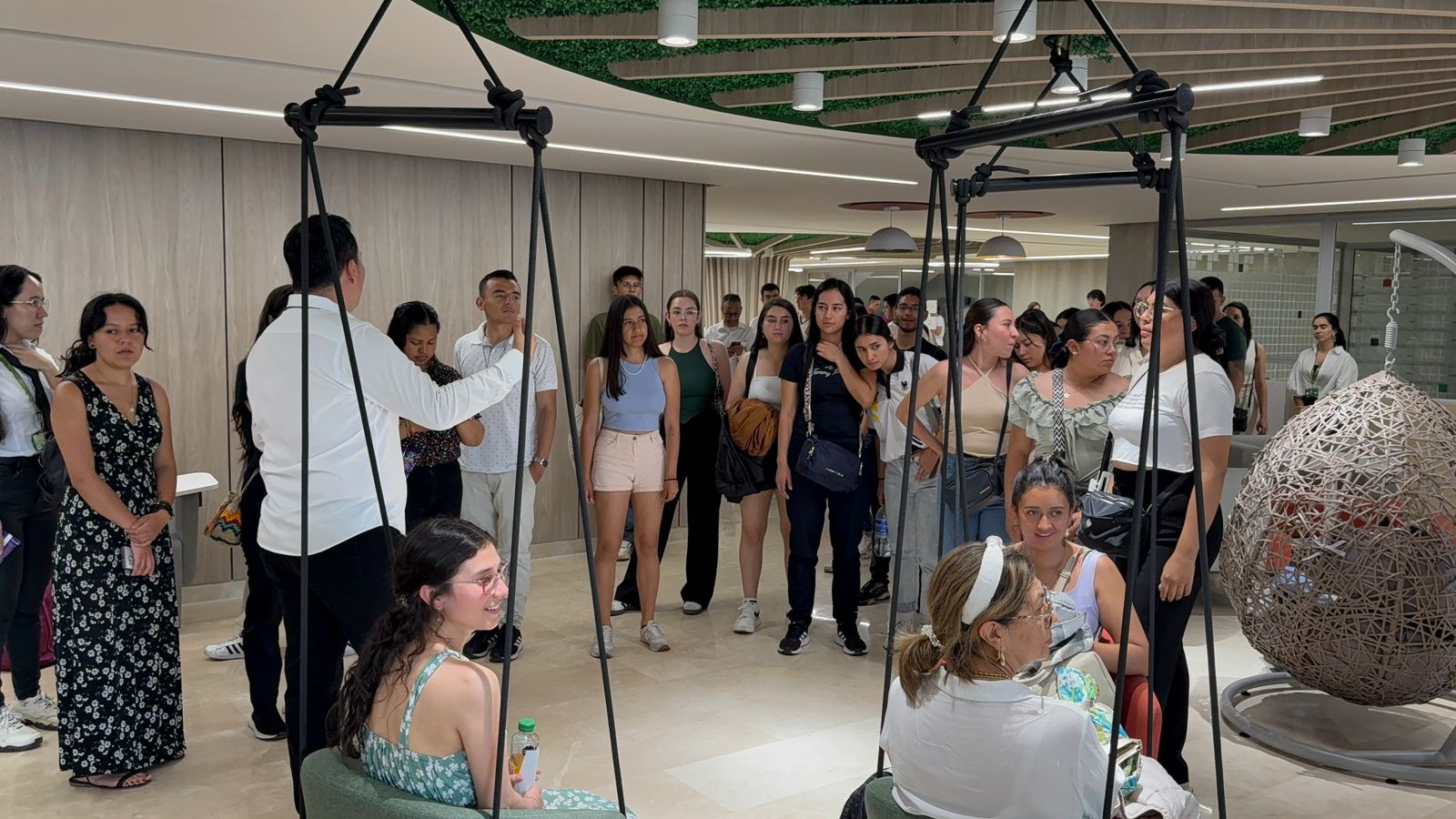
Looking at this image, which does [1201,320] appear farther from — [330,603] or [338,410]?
[330,603]

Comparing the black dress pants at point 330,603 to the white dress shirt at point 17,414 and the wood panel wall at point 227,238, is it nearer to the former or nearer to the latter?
the white dress shirt at point 17,414

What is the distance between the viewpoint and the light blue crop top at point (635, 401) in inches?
189

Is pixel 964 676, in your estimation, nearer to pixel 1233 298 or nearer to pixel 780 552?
pixel 780 552

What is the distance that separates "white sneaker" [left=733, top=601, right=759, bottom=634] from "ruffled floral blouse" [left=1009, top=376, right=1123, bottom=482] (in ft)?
5.32

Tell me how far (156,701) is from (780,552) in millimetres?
4018

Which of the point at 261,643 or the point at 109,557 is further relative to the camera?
the point at 261,643

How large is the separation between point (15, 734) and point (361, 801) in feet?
9.25

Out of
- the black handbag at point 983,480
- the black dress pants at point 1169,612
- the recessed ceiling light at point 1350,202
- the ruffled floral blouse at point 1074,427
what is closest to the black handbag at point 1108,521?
the black dress pants at point 1169,612

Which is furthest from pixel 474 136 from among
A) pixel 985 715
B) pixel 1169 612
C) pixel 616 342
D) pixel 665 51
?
pixel 985 715

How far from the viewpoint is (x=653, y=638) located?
16.5 feet

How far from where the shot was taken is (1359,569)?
3.51 m

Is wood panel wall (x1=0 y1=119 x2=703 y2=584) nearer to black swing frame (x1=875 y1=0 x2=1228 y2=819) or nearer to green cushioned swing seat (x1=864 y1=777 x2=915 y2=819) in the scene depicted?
green cushioned swing seat (x1=864 y1=777 x2=915 y2=819)

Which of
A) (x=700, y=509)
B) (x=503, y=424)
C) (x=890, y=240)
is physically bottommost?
(x=700, y=509)

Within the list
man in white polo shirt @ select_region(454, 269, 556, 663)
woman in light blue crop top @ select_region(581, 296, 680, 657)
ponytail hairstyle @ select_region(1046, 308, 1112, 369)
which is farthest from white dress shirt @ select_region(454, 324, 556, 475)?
ponytail hairstyle @ select_region(1046, 308, 1112, 369)
